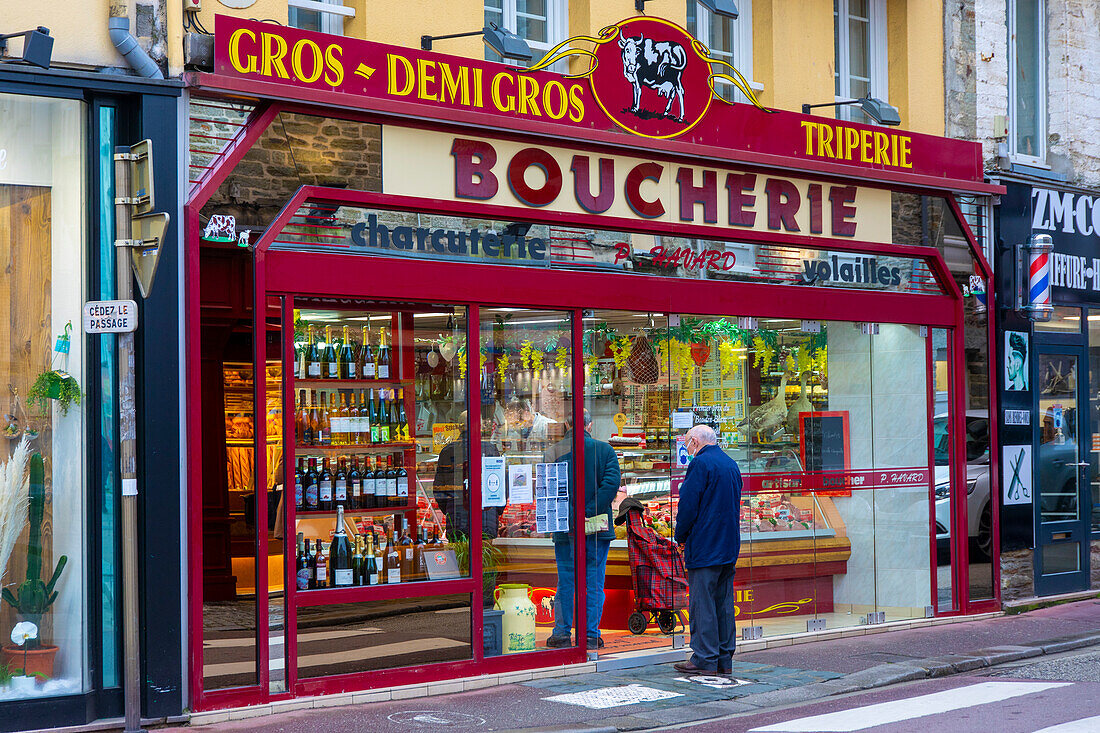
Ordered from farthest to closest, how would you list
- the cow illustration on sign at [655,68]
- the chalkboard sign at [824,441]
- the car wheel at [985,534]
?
the car wheel at [985,534] → the chalkboard sign at [824,441] → the cow illustration on sign at [655,68]

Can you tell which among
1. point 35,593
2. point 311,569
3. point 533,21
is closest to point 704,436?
point 311,569

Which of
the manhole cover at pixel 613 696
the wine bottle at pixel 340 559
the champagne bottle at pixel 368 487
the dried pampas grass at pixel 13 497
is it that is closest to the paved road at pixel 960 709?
the manhole cover at pixel 613 696

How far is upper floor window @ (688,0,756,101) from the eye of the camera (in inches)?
478

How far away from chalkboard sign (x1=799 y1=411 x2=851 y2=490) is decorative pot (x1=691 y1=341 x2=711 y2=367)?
1498mm

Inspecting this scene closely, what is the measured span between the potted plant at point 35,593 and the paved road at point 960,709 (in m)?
4.22

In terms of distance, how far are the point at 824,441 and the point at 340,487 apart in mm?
5411

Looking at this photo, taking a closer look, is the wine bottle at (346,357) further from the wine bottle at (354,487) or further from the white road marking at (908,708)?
the white road marking at (908,708)

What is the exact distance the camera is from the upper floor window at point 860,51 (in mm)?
13367

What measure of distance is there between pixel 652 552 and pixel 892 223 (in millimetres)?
4564

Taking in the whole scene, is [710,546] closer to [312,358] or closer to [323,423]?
[323,423]

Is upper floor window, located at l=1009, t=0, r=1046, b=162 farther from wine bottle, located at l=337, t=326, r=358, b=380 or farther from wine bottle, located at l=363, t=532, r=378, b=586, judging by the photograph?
wine bottle, located at l=363, t=532, r=378, b=586

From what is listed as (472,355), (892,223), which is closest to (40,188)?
(472,355)

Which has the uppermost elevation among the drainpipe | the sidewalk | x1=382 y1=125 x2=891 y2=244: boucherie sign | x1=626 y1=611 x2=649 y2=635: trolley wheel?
the drainpipe

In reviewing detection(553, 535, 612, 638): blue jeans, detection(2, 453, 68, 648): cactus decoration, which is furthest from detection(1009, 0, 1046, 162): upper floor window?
detection(2, 453, 68, 648): cactus decoration
